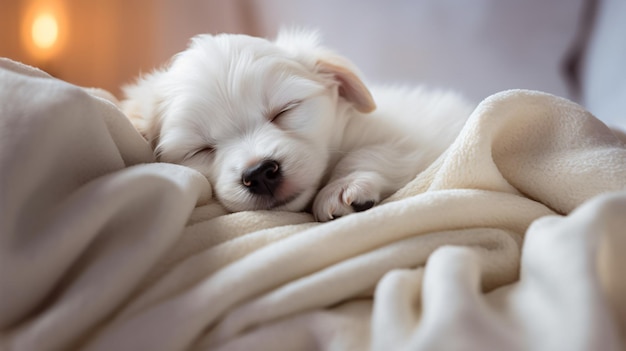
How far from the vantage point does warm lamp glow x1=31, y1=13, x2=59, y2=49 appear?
2250 millimetres

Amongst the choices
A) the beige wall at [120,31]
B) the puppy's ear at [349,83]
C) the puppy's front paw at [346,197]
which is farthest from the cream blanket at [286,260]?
the beige wall at [120,31]

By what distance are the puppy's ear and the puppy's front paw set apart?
29cm

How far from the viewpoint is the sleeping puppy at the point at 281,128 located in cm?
112

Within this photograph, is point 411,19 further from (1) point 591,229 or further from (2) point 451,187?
(1) point 591,229

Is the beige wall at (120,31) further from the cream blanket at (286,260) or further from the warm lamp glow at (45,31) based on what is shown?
the cream blanket at (286,260)

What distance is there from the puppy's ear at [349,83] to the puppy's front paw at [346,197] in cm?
29

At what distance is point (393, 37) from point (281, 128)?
1061 millimetres

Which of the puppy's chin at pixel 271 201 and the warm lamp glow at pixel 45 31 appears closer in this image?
the puppy's chin at pixel 271 201

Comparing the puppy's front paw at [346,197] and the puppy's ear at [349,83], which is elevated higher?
the puppy's ear at [349,83]

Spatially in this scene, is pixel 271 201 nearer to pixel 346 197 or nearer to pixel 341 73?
pixel 346 197

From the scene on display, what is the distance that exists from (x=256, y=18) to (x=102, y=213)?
167cm

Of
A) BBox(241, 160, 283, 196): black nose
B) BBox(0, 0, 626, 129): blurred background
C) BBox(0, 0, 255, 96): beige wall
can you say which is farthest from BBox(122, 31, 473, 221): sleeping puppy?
BBox(0, 0, 255, 96): beige wall

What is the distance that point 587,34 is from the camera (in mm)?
1975

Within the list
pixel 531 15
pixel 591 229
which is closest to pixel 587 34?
pixel 531 15
